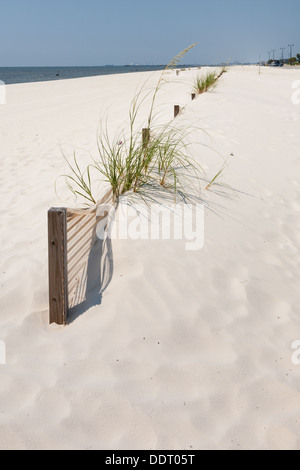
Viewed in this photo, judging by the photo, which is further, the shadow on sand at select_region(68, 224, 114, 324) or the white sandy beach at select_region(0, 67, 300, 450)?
the shadow on sand at select_region(68, 224, 114, 324)

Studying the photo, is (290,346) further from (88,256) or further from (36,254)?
(36,254)

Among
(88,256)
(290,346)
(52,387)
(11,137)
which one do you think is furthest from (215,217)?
(11,137)

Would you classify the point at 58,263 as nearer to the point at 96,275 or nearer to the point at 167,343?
the point at 96,275

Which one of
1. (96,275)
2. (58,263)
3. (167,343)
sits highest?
(58,263)

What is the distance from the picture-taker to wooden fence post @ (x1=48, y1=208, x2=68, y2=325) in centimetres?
197

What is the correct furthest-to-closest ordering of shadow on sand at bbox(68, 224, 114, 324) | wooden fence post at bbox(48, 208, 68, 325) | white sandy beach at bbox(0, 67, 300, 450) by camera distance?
1. shadow on sand at bbox(68, 224, 114, 324)
2. wooden fence post at bbox(48, 208, 68, 325)
3. white sandy beach at bbox(0, 67, 300, 450)

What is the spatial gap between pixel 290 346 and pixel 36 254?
175 centimetres

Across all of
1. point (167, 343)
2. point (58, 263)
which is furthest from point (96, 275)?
point (167, 343)

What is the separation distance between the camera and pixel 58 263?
2.03 meters

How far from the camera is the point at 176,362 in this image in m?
1.92

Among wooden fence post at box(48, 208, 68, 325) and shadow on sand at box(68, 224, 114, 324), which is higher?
wooden fence post at box(48, 208, 68, 325)

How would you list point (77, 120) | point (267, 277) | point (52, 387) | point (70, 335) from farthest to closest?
point (77, 120) < point (267, 277) < point (70, 335) < point (52, 387)

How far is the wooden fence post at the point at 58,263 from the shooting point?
6.47 feet

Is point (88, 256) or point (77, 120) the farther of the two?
point (77, 120)
